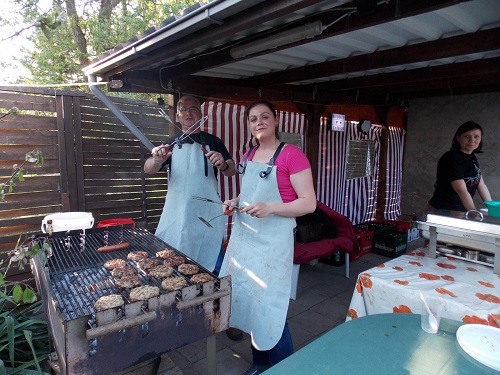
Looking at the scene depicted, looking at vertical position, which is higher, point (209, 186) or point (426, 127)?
point (426, 127)

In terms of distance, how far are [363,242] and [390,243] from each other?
55 centimetres

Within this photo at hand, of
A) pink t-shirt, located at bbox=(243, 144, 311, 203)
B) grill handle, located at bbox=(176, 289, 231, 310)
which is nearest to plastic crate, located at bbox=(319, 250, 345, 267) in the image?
pink t-shirt, located at bbox=(243, 144, 311, 203)

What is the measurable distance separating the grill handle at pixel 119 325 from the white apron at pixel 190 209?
1.53m

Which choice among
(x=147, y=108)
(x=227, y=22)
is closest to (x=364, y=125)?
(x=147, y=108)

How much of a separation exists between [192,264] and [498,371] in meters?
1.90

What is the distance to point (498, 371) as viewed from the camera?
4.25ft

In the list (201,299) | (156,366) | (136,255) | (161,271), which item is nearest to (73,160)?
(136,255)

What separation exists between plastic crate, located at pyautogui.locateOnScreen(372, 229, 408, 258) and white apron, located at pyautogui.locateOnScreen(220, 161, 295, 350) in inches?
169

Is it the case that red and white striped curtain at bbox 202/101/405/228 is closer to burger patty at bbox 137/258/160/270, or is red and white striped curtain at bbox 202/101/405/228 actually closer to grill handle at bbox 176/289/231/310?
burger patty at bbox 137/258/160/270

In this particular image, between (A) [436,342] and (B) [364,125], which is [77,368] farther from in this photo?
(B) [364,125]

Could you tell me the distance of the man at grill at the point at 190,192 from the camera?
3.17 metres

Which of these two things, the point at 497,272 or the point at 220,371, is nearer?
the point at 497,272

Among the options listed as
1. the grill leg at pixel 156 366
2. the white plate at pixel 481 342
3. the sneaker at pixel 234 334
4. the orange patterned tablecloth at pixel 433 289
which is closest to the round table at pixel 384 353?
the white plate at pixel 481 342

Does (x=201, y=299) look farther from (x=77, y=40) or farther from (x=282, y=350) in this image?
(x=77, y=40)
